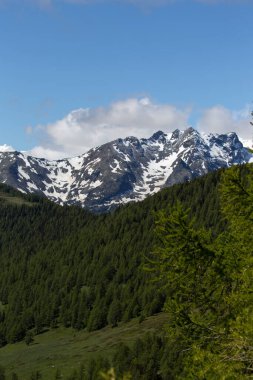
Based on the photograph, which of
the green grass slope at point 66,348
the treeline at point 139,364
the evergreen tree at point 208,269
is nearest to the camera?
the evergreen tree at point 208,269

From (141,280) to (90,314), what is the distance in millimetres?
25291

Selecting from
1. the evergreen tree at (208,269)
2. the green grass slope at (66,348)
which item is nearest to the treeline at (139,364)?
the green grass slope at (66,348)

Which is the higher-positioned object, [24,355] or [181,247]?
[181,247]

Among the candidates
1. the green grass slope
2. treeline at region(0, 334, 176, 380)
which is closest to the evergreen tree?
treeline at region(0, 334, 176, 380)

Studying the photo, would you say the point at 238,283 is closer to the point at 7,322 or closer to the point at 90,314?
the point at 90,314

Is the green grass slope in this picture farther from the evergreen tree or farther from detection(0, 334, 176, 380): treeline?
the evergreen tree

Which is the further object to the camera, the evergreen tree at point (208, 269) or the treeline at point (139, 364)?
the treeline at point (139, 364)

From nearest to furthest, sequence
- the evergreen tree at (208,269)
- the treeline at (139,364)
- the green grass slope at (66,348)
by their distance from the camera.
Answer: the evergreen tree at (208,269), the treeline at (139,364), the green grass slope at (66,348)

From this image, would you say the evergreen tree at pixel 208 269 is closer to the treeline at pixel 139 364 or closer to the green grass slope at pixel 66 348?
the treeline at pixel 139 364

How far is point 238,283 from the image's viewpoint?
19250 mm

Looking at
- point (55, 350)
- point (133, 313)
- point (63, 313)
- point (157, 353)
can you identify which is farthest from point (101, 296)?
point (157, 353)

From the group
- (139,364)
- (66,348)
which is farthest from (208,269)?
(66,348)

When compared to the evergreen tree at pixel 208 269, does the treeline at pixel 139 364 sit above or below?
below

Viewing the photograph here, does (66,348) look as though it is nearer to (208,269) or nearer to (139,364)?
(139,364)
